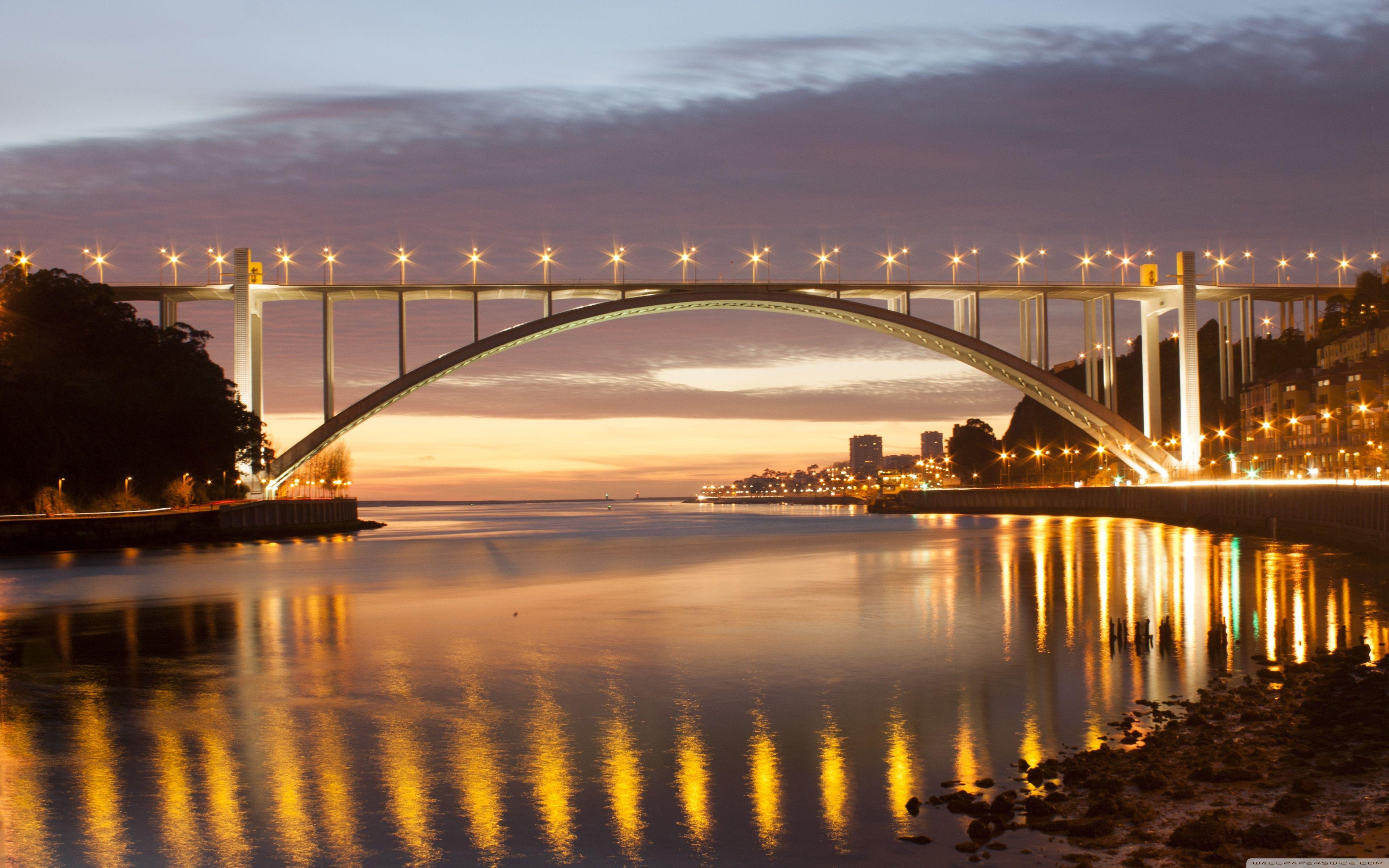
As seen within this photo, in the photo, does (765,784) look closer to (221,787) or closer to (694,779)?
(694,779)

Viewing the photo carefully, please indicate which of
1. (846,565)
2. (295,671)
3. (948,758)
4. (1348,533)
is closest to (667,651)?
(295,671)

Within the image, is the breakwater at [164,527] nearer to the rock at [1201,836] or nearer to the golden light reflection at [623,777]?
the golden light reflection at [623,777]

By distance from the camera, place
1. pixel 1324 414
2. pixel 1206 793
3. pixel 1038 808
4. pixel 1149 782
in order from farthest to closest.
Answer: pixel 1324 414 → pixel 1149 782 → pixel 1206 793 → pixel 1038 808

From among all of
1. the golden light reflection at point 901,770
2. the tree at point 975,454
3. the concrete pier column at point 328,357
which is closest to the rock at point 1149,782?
the golden light reflection at point 901,770

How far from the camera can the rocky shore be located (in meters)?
6.41

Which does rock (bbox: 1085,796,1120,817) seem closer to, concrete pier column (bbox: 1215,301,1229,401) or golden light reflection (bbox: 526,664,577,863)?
golden light reflection (bbox: 526,664,577,863)

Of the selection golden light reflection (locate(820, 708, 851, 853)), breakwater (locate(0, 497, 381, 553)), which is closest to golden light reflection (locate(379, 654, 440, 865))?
golden light reflection (locate(820, 708, 851, 853))

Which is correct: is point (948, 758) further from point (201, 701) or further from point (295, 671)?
point (295, 671)

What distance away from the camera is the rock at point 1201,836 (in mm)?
6355

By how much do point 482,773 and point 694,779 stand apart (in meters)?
1.66

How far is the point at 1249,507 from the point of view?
41.6 m

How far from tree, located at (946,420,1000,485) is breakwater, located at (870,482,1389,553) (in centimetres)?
5014

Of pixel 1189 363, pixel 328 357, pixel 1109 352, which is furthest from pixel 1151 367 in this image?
pixel 328 357

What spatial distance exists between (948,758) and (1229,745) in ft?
6.87
